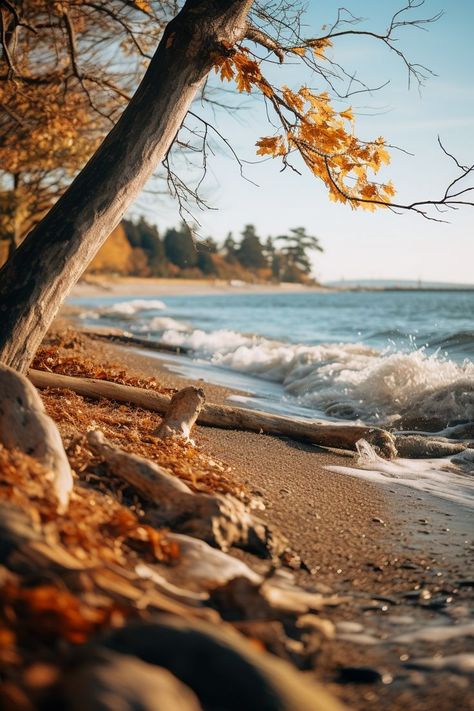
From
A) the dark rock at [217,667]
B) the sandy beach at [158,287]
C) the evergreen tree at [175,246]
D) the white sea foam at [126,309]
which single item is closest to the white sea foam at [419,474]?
the dark rock at [217,667]

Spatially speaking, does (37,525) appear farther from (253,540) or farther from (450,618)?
(450,618)

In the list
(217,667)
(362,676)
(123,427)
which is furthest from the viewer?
(123,427)

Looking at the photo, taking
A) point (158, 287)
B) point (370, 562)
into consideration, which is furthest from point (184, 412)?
point (158, 287)

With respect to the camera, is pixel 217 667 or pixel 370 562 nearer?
pixel 217 667

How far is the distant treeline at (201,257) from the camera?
8356 centimetres

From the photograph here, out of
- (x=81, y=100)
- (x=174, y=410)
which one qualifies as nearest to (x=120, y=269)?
(x=81, y=100)

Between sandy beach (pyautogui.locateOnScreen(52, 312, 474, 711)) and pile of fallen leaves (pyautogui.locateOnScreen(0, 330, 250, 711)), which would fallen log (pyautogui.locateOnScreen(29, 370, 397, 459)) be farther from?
pile of fallen leaves (pyautogui.locateOnScreen(0, 330, 250, 711))

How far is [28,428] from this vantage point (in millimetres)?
3436

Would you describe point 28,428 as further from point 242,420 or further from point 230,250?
point 230,250

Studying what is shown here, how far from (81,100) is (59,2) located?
393 centimetres

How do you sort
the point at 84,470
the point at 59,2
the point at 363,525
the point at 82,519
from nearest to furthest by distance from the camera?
the point at 82,519 < the point at 84,470 < the point at 363,525 < the point at 59,2

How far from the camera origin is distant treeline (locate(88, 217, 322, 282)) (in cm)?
8356

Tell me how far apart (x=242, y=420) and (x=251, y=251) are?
102 metres

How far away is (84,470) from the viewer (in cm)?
371
